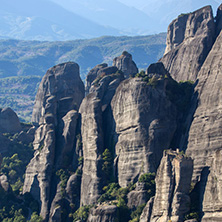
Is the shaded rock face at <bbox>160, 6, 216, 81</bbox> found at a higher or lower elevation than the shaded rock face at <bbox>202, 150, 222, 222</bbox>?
higher

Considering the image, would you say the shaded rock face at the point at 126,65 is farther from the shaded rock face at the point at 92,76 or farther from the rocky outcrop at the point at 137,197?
the rocky outcrop at the point at 137,197

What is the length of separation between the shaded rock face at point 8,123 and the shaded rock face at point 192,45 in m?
43.5

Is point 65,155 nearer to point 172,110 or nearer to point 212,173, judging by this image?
point 172,110

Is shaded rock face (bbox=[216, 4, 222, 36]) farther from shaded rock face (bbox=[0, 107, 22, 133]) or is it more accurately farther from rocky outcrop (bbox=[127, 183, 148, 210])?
shaded rock face (bbox=[0, 107, 22, 133])

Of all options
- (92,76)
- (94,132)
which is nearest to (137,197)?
(94,132)

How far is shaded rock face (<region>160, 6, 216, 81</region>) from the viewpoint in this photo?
9181 cm

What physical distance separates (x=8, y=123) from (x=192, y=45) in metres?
53.1

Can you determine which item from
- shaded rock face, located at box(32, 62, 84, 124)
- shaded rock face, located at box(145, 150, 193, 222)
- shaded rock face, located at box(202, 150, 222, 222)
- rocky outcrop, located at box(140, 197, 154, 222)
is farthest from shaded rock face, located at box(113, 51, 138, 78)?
shaded rock face, located at box(202, 150, 222, 222)

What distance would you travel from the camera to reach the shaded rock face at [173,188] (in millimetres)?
67312

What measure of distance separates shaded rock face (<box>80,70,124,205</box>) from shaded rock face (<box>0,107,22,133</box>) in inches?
1498

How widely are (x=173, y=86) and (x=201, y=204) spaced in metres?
23.8

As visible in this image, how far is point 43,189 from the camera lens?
94.2 m

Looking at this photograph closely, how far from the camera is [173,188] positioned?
68688 mm

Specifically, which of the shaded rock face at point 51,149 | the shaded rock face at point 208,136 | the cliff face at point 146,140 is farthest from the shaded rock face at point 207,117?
the shaded rock face at point 51,149
